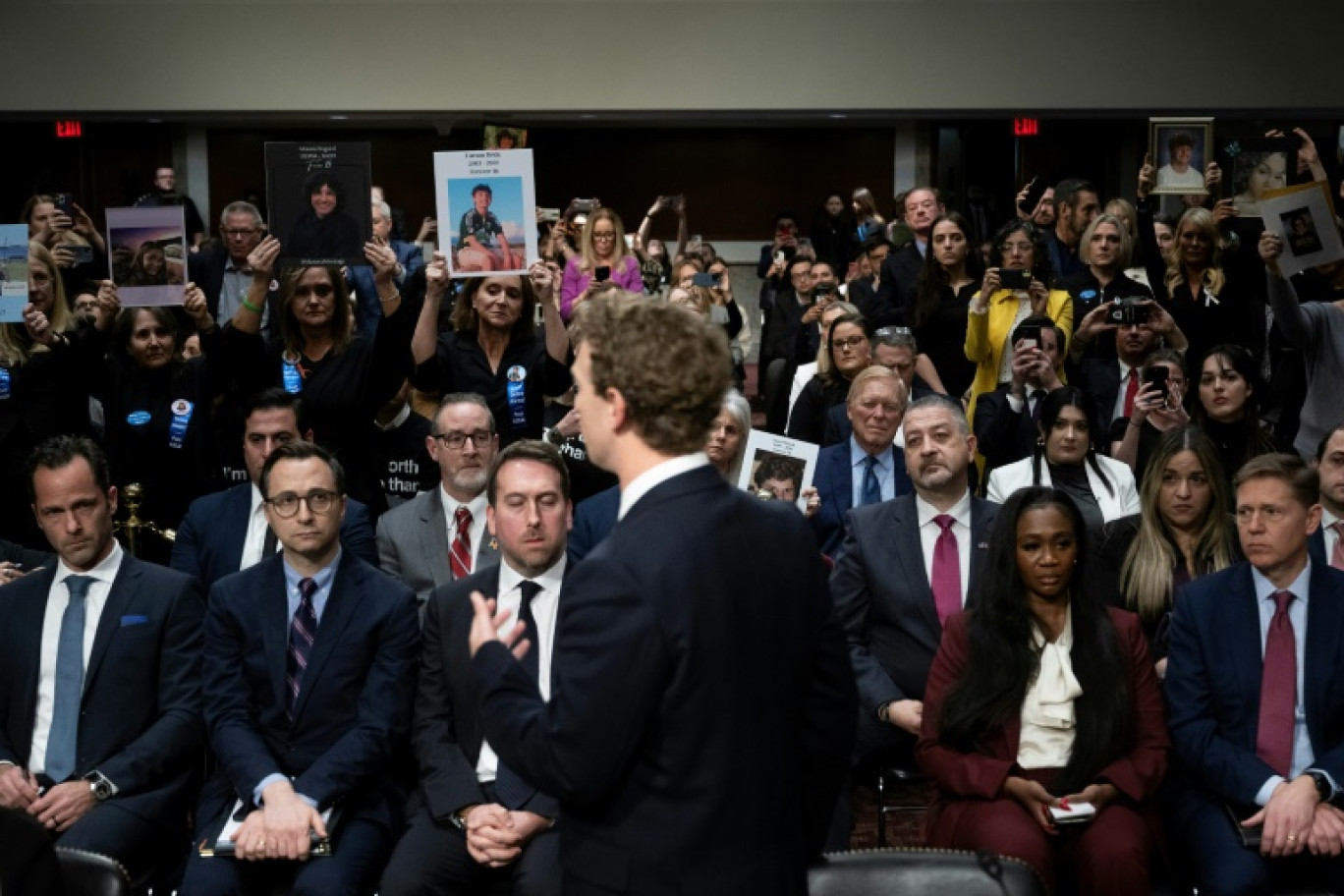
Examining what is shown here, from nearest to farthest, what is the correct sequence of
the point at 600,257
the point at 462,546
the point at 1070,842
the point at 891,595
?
1. the point at 1070,842
2. the point at 891,595
3. the point at 462,546
4. the point at 600,257

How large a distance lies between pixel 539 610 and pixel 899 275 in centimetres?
386

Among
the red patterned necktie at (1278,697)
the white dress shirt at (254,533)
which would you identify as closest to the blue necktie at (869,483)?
the red patterned necktie at (1278,697)

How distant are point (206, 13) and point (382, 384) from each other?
25.4ft

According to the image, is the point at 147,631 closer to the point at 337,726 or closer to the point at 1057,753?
the point at 337,726

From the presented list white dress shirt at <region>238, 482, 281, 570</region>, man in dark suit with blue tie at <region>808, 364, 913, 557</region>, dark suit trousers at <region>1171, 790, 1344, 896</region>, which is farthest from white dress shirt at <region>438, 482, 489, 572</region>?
dark suit trousers at <region>1171, 790, 1344, 896</region>

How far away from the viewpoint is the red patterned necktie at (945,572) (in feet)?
13.7

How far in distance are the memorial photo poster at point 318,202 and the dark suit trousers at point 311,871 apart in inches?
80.0

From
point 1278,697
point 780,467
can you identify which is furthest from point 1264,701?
point 780,467

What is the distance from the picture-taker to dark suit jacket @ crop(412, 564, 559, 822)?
3426 mm

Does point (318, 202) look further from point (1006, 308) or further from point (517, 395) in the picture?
point (1006, 308)

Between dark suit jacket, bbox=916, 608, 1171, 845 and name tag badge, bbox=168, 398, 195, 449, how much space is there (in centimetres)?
285

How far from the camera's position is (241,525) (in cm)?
445

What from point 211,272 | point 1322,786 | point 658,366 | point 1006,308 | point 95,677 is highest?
→ point 211,272

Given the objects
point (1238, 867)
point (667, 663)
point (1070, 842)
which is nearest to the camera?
point (667, 663)
